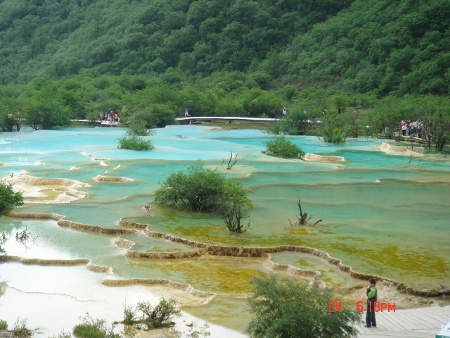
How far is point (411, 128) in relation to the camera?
37312mm

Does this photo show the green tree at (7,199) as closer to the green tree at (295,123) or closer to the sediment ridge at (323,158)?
the sediment ridge at (323,158)

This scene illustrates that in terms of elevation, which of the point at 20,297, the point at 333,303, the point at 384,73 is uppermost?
the point at 384,73

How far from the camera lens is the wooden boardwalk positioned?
937 cm

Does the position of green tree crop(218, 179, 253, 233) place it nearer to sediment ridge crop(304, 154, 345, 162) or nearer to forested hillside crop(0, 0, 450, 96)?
sediment ridge crop(304, 154, 345, 162)

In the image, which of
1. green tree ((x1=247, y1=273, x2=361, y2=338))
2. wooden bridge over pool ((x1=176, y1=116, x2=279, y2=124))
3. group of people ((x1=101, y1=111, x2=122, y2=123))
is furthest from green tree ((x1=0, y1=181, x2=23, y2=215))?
wooden bridge over pool ((x1=176, y1=116, x2=279, y2=124))

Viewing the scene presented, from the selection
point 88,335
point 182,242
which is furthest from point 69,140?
point 88,335

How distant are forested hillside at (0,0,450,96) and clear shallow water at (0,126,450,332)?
65.7 ft

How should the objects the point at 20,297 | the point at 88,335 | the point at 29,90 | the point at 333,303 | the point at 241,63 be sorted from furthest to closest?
the point at 241,63, the point at 29,90, the point at 20,297, the point at 88,335, the point at 333,303

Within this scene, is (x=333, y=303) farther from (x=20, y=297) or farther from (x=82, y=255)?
(x=82, y=255)

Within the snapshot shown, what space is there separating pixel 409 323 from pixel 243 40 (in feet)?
200

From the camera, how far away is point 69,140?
122 feet

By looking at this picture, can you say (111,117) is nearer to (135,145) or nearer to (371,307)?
(135,145)

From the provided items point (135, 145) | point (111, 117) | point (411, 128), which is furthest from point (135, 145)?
point (111, 117)

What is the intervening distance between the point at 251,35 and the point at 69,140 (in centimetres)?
3540
